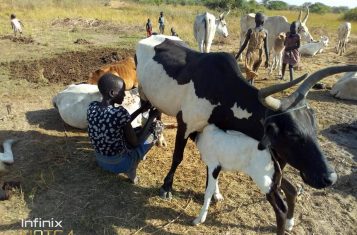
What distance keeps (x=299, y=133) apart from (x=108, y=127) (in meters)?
2.16

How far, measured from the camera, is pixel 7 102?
25.3ft

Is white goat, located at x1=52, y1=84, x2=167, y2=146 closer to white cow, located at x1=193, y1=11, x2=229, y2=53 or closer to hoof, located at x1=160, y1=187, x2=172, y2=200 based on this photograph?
hoof, located at x1=160, y1=187, x2=172, y2=200

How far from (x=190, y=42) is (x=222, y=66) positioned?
1217 centimetres

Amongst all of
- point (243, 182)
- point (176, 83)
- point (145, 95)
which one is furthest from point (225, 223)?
point (145, 95)

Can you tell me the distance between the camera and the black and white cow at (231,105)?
127 inches

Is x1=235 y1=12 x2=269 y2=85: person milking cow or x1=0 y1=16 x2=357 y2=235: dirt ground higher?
x1=235 y1=12 x2=269 y2=85: person milking cow

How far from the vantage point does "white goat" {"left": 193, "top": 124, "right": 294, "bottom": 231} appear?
366 cm

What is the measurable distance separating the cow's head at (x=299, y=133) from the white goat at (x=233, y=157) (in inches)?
13.3

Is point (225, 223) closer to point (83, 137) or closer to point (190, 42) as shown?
point (83, 137)

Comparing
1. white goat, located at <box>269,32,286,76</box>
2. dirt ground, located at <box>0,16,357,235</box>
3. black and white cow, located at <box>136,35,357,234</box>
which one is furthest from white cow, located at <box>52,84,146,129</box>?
white goat, located at <box>269,32,286,76</box>

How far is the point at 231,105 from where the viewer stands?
3.94 metres

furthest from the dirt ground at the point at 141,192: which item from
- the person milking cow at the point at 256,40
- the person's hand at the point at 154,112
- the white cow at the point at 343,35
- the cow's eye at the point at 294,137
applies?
the white cow at the point at 343,35

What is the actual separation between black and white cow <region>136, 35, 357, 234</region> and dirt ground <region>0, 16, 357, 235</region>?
385 mm

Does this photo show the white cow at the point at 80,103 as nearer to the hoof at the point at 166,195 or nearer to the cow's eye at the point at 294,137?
the hoof at the point at 166,195
